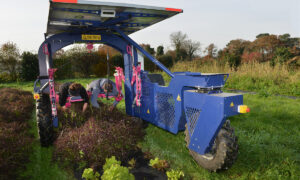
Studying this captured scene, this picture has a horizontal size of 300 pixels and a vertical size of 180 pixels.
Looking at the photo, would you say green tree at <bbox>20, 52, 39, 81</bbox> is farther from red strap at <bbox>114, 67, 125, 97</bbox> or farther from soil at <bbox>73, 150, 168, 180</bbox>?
soil at <bbox>73, 150, 168, 180</bbox>

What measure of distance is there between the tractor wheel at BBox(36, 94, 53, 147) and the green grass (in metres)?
1.70

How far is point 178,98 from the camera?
9.18 ft

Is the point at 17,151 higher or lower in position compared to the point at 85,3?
lower

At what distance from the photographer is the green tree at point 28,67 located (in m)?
17.7

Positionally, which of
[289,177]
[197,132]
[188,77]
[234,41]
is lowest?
[289,177]

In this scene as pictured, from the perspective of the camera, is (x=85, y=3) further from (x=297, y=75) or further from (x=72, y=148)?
(x=297, y=75)

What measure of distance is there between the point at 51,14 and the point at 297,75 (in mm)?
10583

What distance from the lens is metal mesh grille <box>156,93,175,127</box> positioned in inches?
121

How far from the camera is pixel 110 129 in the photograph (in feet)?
11.8

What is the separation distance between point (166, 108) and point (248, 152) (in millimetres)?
1432

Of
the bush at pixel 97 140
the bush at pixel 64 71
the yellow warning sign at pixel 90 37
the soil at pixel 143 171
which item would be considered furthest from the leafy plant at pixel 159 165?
the bush at pixel 64 71

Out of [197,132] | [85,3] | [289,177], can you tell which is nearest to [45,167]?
[197,132]

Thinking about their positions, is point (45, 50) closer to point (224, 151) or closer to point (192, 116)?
point (192, 116)

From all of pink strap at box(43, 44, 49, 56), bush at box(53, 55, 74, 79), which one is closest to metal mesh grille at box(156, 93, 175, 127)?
pink strap at box(43, 44, 49, 56)
